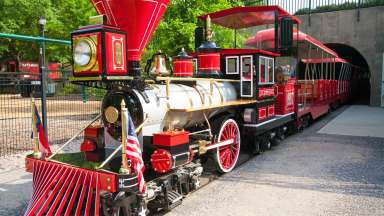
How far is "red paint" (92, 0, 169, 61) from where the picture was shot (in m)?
4.54

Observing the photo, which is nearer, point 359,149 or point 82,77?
point 82,77

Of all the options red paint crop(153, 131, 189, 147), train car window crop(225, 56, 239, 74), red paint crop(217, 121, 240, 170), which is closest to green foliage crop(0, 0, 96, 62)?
train car window crop(225, 56, 239, 74)

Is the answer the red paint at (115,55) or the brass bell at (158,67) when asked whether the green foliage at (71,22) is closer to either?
the brass bell at (158,67)

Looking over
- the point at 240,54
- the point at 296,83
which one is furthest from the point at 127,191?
the point at 296,83

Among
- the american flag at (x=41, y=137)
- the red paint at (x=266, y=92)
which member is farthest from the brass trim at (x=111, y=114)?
the red paint at (x=266, y=92)

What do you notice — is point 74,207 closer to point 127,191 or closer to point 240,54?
point 127,191

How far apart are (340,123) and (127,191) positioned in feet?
36.1

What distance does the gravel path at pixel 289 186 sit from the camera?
482 cm

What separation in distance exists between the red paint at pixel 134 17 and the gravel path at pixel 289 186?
2372 mm

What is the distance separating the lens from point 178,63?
20.5 feet

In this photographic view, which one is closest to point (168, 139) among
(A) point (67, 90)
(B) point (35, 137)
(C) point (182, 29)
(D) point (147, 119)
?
(D) point (147, 119)

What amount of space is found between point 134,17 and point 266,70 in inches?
156

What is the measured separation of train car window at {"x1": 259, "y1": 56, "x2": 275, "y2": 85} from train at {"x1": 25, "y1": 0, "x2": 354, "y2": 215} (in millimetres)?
22

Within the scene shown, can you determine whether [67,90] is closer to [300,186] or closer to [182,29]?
[182,29]
